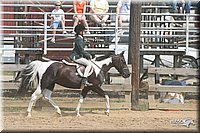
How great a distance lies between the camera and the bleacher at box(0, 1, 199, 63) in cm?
1806

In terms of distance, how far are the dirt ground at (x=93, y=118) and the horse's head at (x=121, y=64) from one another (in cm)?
108

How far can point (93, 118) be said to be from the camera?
14812 millimetres

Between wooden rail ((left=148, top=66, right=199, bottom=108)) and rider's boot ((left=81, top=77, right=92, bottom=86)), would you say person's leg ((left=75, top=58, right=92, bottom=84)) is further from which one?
wooden rail ((left=148, top=66, right=199, bottom=108))

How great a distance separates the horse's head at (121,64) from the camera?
51.6 ft

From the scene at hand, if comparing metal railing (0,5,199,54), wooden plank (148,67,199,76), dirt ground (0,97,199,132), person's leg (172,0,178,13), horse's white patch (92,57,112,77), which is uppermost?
person's leg (172,0,178,13)

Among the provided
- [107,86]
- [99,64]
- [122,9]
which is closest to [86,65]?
[99,64]

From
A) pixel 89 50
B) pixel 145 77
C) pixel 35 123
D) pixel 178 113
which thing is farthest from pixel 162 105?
pixel 35 123

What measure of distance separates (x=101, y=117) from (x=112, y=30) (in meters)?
3.82

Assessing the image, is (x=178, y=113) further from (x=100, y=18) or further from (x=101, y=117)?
(x=100, y=18)

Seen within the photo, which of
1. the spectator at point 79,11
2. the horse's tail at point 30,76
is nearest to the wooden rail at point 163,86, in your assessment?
the spectator at point 79,11

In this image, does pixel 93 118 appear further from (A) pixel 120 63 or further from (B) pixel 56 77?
(A) pixel 120 63

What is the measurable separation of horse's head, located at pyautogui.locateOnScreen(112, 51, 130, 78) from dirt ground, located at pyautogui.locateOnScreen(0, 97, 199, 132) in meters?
1.08

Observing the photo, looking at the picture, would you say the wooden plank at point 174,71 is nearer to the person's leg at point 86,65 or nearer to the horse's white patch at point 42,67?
the person's leg at point 86,65

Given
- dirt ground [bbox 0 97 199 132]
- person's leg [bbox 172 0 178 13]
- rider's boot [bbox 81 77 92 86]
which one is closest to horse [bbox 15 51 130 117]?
rider's boot [bbox 81 77 92 86]
